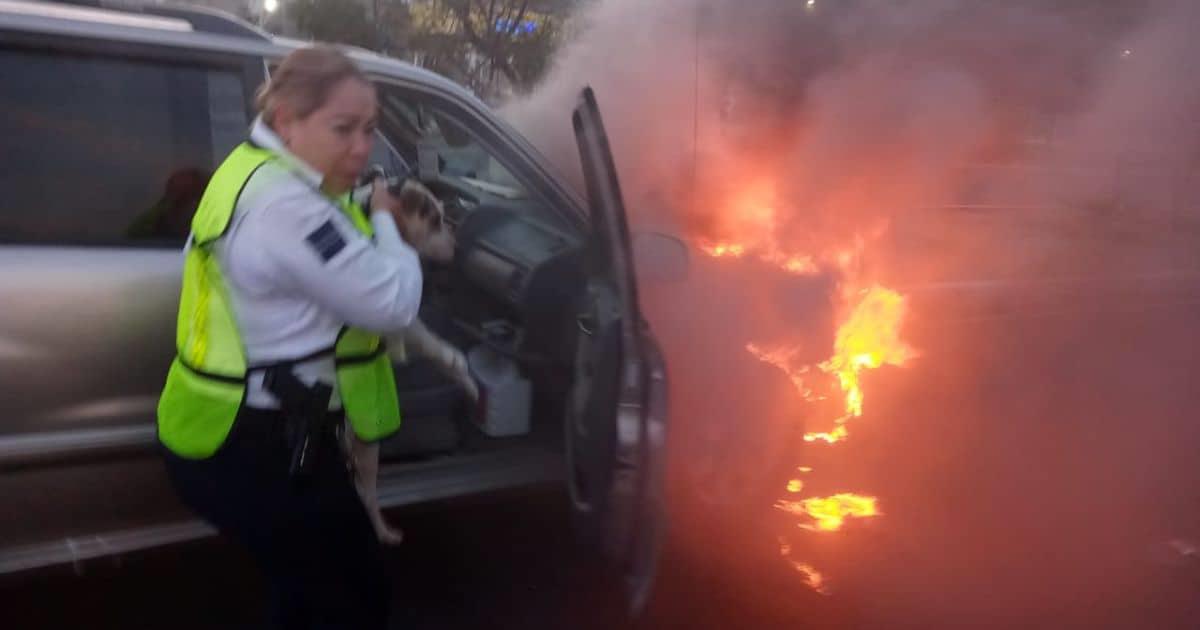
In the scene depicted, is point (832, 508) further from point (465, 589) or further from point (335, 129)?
point (335, 129)

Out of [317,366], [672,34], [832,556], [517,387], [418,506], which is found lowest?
[832,556]

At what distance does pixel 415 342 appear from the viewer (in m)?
2.79

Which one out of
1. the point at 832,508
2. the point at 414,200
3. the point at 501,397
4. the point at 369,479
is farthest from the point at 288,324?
the point at 832,508

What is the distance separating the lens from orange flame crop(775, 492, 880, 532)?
3.95 meters

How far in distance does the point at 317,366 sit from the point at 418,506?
45.6 inches

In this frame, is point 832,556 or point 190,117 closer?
point 190,117

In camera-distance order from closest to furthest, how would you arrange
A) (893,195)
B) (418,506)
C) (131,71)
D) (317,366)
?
(317,366), (131,71), (418,506), (893,195)

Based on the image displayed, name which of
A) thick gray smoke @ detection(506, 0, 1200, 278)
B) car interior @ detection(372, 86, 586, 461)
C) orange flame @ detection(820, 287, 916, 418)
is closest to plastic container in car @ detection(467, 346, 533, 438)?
car interior @ detection(372, 86, 586, 461)

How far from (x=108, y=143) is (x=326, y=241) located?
1152 millimetres

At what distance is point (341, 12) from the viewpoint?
38.4 ft

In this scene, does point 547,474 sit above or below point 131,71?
below

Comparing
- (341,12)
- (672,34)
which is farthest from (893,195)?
(341,12)

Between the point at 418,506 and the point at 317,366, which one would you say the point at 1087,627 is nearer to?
the point at 418,506

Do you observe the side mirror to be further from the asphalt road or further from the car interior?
the asphalt road
